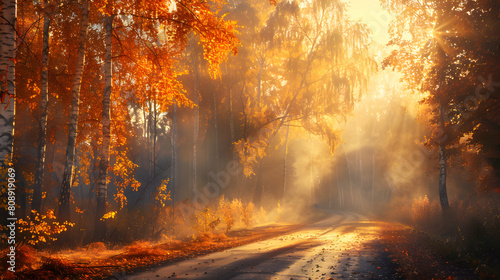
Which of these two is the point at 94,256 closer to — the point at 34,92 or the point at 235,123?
the point at 34,92

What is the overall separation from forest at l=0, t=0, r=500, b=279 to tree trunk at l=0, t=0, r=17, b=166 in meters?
0.02

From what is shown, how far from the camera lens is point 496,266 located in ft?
26.5

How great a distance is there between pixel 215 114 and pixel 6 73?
64.2ft

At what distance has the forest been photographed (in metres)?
8.48

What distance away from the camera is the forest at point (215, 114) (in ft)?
27.8

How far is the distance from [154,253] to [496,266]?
8703 mm

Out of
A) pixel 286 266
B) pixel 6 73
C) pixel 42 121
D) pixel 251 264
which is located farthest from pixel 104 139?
pixel 286 266

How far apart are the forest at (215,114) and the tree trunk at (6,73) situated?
0.02m

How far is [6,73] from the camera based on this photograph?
593 centimetres

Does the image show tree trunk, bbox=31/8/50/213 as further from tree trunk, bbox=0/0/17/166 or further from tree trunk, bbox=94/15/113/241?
tree trunk, bbox=0/0/17/166

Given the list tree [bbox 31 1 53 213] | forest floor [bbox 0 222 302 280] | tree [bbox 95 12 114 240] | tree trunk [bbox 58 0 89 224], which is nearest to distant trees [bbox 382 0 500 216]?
forest floor [bbox 0 222 302 280]

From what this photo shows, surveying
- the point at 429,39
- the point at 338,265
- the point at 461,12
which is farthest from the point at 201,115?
the point at 338,265

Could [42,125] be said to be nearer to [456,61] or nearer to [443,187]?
[456,61]

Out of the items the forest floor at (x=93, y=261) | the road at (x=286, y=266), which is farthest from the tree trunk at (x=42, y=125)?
the road at (x=286, y=266)
